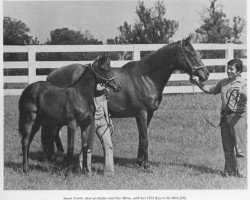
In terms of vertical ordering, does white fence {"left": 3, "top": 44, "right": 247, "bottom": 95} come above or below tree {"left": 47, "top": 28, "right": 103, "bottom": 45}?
below

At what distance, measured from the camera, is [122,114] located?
6145 millimetres

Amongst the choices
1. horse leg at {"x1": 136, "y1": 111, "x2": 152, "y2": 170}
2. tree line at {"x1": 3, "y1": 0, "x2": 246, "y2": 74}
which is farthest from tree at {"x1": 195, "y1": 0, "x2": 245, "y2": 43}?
horse leg at {"x1": 136, "y1": 111, "x2": 152, "y2": 170}

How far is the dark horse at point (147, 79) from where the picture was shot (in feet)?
19.0

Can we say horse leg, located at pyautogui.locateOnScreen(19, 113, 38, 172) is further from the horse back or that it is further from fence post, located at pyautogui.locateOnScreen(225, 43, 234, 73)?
fence post, located at pyautogui.locateOnScreen(225, 43, 234, 73)

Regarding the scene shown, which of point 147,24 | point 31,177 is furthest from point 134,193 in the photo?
point 147,24

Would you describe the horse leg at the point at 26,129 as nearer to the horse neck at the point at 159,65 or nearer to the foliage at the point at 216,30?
the horse neck at the point at 159,65

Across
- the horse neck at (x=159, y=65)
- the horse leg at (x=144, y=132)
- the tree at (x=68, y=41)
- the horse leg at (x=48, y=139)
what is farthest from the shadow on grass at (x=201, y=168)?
the tree at (x=68, y=41)

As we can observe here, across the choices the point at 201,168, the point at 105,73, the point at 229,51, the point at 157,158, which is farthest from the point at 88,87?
the point at 229,51

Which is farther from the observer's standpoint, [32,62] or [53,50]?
[32,62]

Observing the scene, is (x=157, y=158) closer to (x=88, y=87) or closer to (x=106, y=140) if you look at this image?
(x=106, y=140)

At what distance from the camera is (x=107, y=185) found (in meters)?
5.39

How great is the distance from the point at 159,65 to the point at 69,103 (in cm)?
150

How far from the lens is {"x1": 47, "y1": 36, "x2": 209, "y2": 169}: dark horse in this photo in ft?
19.0

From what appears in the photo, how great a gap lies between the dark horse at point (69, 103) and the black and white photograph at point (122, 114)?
0.01 meters
